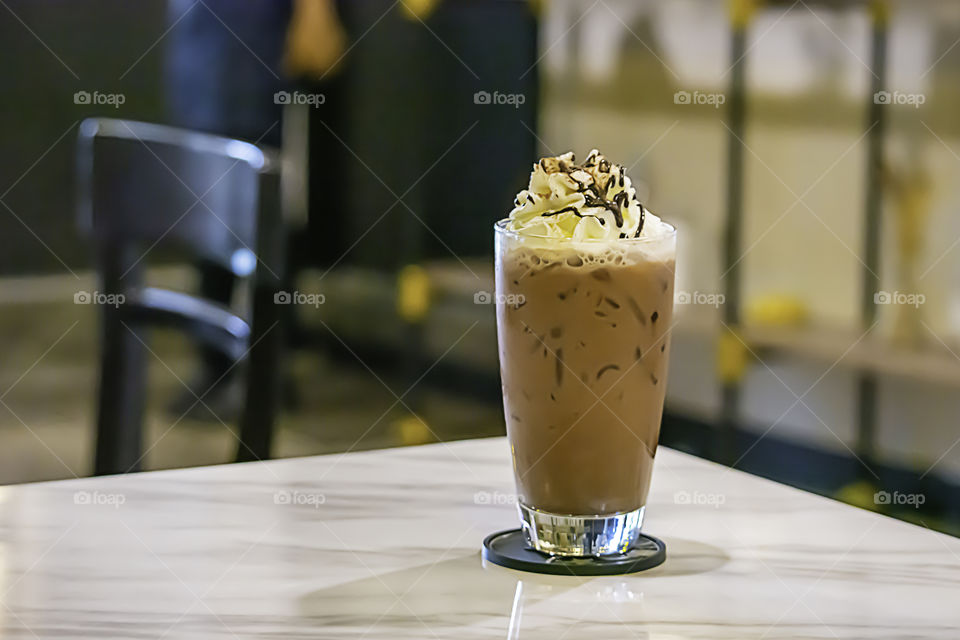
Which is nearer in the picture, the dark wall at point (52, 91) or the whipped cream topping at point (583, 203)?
the whipped cream topping at point (583, 203)

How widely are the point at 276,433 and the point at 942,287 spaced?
1.55 m

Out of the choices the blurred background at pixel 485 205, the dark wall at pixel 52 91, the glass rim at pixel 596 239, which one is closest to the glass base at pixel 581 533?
the glass rim at pixel 596 239

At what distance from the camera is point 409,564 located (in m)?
0.88

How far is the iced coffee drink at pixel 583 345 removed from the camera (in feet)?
2.78

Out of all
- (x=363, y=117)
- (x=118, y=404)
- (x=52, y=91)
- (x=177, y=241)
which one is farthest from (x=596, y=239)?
(x=363, y=117)

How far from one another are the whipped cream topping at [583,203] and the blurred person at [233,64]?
211 centimetres

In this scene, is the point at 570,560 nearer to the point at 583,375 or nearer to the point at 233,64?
the point at 583,375

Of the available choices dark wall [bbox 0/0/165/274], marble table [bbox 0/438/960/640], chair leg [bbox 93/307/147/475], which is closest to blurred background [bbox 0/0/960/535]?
dark wall [bbox 0/0/165/274]

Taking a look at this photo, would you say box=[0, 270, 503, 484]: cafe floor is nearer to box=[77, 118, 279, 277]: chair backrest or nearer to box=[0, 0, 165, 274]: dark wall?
box=[0, 0, 165, 274]: dark wall

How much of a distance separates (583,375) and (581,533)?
4.6 inches

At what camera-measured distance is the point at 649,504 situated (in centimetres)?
106

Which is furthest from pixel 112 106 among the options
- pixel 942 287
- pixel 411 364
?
pixel 942 287

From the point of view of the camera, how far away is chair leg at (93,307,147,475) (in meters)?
1.72

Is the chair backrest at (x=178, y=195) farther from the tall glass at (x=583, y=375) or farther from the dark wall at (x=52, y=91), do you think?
the dark wall at (x=52, y=91)
